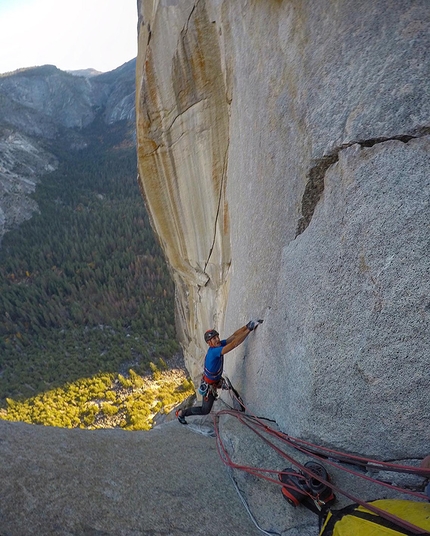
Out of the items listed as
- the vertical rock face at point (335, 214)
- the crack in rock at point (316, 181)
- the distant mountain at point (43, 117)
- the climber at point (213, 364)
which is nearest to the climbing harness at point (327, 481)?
the vertical rock face at point (335, 214)

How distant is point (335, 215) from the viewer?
2.81m

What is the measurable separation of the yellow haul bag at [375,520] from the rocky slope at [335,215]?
2.01ft

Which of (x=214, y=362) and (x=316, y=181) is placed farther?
(x=214, y=362)

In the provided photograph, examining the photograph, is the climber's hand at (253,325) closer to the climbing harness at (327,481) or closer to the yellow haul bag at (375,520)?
the climbing harness at (327,481)

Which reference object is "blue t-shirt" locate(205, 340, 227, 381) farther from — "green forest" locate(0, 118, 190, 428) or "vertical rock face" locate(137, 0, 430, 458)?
"green forest" locate(0, 118, 190, 428)

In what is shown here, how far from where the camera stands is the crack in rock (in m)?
2.52

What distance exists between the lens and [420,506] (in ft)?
6.56

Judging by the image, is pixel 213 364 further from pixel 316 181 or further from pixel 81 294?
pixel 81 294

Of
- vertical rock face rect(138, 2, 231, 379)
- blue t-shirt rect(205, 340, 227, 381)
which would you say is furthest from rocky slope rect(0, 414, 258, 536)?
vertical rock face rect(138, 2, 231, 379)

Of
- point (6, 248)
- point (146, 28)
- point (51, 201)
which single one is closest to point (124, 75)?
point (51, 201)

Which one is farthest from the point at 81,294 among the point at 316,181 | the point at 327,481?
the point at 327,481

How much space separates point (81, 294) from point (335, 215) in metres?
34.3

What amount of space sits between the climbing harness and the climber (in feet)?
3.26

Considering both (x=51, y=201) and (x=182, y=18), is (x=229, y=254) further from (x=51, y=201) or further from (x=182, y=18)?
(x=51, y=201)
